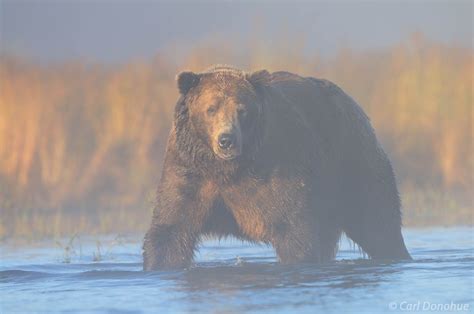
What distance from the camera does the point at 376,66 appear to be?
1838 centimetres

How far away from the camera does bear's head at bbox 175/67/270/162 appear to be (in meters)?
9.23

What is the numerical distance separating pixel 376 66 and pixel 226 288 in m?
9.86

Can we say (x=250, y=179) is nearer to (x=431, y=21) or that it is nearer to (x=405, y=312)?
(x=405, y=312)

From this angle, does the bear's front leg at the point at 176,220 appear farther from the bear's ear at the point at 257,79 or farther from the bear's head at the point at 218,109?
the bear's ear at the point at 257,79

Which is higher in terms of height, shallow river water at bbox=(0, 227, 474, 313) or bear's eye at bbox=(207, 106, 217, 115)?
bear's eye at bbox=(207, 106, 217, 115)

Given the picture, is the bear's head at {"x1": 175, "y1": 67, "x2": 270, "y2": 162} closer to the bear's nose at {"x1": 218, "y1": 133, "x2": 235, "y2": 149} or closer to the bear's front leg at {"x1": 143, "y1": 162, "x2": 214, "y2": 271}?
the bear's nose at {"x1": 218, "y1": 133, "x2": 235, "y2": 149}

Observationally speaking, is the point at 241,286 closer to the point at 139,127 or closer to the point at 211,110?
the point at 211,110

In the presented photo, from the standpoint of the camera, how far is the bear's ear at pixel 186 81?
371 inches

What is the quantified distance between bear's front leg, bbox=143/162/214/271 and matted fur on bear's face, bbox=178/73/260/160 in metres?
0.37

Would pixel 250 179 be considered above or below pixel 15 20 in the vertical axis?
below

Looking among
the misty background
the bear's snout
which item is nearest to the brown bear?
the bear's snout

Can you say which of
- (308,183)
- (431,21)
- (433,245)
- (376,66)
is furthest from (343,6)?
(308,183)

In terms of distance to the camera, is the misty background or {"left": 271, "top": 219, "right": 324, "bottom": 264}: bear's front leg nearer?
{"left": 271, "top": 219, "right": 324, "bottom": 264}: bear's front leg

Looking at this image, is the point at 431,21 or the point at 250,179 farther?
the point at 431,21
